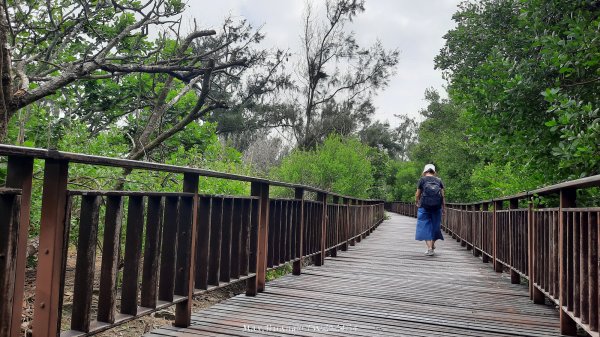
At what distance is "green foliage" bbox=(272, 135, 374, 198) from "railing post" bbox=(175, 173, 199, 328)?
14.5m

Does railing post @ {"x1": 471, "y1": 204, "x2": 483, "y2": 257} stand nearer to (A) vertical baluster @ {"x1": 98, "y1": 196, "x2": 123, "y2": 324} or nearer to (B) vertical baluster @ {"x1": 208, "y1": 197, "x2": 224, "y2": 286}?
(B) vertical baluster @ {"x1": 208, "y1": 197, "x2": 224, "y2": 286}

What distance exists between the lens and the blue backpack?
28.3 feet

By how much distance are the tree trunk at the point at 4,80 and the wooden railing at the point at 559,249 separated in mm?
4662

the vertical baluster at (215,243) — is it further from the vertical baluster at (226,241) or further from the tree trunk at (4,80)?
the tree trunk at (4,80)

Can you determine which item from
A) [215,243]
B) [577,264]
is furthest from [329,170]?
[577,264]

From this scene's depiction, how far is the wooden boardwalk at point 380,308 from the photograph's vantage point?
3309 millimetres

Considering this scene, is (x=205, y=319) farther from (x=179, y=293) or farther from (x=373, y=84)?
(x=373, y=84)

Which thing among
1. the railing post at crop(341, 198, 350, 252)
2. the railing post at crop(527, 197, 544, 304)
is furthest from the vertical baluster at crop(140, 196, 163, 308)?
the railing post at crop(341, 198, 350, 252)

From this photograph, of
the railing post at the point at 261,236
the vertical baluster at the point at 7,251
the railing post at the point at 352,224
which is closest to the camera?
the vertical baluster at the point at 7,251

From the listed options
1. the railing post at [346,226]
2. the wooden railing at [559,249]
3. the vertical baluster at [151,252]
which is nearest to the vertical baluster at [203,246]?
the vertical baluster at [151,252]

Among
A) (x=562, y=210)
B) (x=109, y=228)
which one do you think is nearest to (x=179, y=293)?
(x=109, y=228)

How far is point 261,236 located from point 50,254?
8.17 ft

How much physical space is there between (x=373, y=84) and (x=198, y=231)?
28765mm

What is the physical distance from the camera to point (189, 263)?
3213 mm
